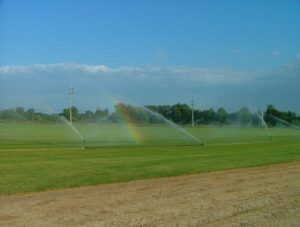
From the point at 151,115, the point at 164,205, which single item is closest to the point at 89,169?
the point at 164,205

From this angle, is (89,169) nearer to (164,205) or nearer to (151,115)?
(164,205)

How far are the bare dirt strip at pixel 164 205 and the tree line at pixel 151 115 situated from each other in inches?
1174

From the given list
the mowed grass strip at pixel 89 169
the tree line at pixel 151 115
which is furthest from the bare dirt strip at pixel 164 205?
the tree line at pixel 151 115

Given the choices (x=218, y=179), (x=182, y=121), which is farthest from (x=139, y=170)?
(x=182, y=121)

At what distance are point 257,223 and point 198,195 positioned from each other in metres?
3.47

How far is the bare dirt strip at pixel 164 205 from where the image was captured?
9.91 m

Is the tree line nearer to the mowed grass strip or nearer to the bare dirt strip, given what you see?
the mowed grass strip

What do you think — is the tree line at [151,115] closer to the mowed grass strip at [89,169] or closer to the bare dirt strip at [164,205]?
the mowed grass strip at [89,169]

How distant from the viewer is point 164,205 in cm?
1160

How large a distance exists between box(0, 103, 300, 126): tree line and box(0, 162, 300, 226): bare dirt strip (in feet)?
97.8

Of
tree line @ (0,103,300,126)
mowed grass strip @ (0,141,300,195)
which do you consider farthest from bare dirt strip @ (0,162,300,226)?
tree line @ (0,103,300,126)

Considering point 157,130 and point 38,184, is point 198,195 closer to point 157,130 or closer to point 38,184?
point 38,184

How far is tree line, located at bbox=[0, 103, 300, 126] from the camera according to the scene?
50656mm

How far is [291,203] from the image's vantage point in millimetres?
12234
